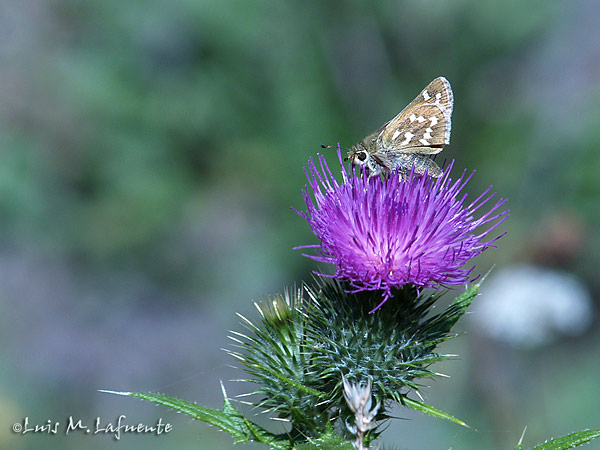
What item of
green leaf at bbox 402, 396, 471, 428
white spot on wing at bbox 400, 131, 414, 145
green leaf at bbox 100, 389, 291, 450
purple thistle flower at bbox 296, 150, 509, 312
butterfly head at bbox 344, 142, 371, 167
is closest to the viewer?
green leaf at bbox 402, 396, 471, 428

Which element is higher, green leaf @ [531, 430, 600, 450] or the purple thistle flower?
the purple thistle flower

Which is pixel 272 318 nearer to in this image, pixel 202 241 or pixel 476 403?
pixel 476 403

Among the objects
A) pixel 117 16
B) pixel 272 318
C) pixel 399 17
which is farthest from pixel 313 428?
pixel 117 16

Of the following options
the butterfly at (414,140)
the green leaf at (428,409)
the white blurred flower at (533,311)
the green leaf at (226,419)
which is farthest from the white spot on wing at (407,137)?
the white blurred flower at (533,311)

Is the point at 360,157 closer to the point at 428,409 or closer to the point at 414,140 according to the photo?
the point at 414,140

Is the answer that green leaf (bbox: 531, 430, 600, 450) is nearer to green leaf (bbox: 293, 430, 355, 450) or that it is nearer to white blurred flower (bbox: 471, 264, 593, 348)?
green leaf (bbox: 293, 430, 355, 450)

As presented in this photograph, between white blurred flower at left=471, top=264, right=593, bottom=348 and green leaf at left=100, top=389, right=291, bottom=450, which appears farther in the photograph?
white blurred flower at left=471, top=264, right=593, bottom=348

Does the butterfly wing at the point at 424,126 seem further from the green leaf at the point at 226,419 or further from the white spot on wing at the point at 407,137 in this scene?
the green leaf at the point at 226,419

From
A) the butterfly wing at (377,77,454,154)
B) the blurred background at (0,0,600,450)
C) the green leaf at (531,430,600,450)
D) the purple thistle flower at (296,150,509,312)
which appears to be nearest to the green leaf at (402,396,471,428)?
the green leaf at (531,430,600,450)
